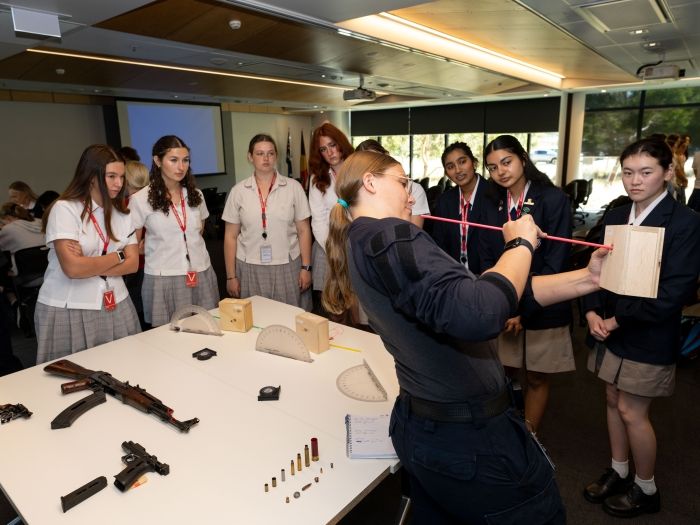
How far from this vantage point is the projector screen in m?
9.74

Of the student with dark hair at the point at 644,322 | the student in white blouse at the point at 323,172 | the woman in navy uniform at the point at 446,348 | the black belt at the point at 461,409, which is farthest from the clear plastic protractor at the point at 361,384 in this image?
the student in white blouse at the point at 323,172

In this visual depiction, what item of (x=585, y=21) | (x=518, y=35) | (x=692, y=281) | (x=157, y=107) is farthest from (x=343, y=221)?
(x=157, y=107)

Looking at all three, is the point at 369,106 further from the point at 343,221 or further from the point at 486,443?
the point at 486,443

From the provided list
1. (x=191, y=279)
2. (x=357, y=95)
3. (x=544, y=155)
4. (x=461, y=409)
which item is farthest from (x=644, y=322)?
(x=544, y=155)

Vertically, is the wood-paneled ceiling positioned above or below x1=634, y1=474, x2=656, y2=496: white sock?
above

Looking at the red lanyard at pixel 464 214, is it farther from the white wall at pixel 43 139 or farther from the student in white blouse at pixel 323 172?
the white wall at pixel 43 139

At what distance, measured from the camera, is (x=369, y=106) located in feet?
43.2

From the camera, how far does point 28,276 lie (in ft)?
14.7

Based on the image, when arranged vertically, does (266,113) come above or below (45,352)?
above

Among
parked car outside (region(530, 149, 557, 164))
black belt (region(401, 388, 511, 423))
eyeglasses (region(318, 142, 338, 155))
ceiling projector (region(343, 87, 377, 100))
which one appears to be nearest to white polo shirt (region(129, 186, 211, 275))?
eyeglasses (region(318, 142, 338, 155))

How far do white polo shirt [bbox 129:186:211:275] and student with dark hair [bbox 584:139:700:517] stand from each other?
218 centimetres

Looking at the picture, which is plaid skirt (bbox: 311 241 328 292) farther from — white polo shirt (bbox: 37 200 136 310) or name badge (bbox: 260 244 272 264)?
white polo shirt (bbox: 37 200 136 310)

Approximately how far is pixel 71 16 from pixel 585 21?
13.8 ft

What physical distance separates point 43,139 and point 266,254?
8.17 m
